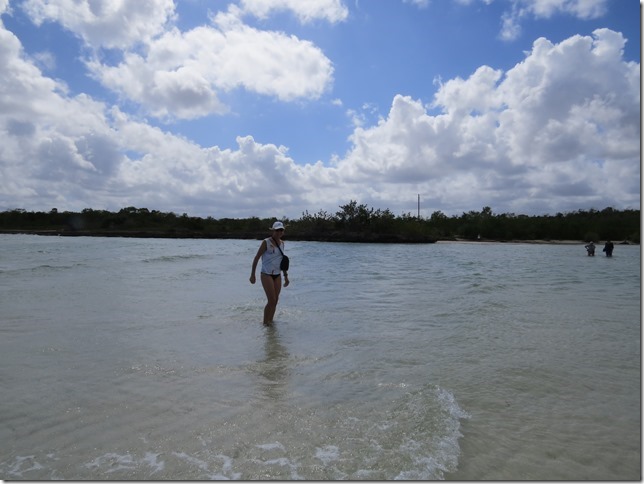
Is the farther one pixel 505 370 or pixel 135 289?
pixel 135 289

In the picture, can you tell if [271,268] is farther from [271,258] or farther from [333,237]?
[333,237]

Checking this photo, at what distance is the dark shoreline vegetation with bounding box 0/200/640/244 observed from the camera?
6594cm

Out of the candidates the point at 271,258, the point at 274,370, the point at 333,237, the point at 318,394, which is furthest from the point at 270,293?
the point at 333,237

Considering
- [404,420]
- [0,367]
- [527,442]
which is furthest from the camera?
[0,367]

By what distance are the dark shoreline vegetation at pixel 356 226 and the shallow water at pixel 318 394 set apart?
5709 centimetres

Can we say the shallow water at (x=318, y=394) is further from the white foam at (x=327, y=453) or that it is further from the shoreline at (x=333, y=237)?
the shoreline at (x=333, y=237)

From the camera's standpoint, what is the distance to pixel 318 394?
169 inches

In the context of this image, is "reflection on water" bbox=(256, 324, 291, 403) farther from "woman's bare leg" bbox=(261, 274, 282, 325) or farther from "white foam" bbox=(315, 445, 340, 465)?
"woman's bare leg" bbox=(261, 274, 282, 325)

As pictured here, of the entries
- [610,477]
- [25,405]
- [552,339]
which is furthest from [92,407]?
[552,339]

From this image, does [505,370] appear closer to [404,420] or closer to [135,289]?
[404,420]

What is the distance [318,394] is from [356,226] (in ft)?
206

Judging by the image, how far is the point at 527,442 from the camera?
3.30 m

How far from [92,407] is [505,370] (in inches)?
170

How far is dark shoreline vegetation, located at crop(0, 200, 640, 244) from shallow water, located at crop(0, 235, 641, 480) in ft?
187
